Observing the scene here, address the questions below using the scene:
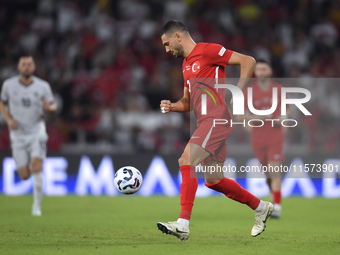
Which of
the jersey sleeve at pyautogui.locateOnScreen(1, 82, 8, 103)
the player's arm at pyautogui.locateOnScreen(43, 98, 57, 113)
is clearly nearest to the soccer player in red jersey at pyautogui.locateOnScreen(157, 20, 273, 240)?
the player's arm at pyautogui.locateOnScreen(43, 98, 57, 113)

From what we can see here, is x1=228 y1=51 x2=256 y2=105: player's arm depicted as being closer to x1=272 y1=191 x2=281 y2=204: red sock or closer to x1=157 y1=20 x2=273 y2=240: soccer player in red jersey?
x1=157 y1=20 x2=273 y2=240: soccer player in red jersey

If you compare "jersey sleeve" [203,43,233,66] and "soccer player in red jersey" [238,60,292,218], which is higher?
"jersey sleeve" [203,43,233,66]

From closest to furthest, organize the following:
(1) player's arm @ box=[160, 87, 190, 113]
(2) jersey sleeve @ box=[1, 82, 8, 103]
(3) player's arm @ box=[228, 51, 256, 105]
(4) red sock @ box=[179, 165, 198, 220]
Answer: (4) red sock @ box=[179, 165, 198, 220] → (3) player's arm @ box=[228, 51, 256, 105] → (1) player's arm @ box=[160, 87, 190, 113] → (2) jersey sleeve @ box=[1, 82, 8, 103]

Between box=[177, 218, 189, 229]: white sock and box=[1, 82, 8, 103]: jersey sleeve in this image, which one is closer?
box=[177, 218, 189, 229]: white sock

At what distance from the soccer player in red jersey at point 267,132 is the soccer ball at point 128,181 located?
2.74 metres

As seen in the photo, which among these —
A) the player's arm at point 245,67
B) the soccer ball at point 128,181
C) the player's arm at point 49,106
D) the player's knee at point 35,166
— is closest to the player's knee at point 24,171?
the player's knee at point 35,166

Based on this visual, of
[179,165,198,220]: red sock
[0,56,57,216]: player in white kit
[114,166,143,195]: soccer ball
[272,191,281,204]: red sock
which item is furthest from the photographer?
[0,56,57,216]: player in white kit

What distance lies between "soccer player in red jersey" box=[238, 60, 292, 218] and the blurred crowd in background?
3.54m

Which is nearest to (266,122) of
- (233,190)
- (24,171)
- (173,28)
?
(233,190)

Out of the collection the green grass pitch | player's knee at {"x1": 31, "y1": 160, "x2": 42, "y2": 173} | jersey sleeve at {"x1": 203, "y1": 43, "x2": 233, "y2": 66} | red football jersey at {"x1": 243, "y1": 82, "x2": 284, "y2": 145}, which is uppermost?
jersey sleeve at {"x1": 203, "y1": 43, "x2": 233, "y2": 66}

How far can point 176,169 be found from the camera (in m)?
11.7

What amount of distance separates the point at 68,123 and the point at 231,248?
863 centimetres

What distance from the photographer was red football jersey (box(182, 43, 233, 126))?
5.14 m

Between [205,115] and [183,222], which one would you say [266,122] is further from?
[183,222]
